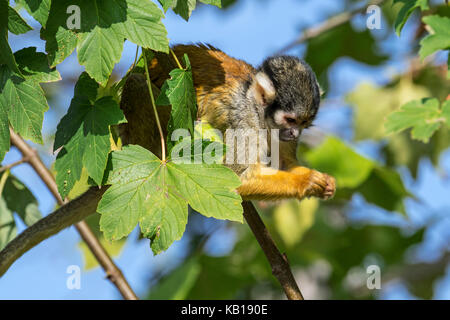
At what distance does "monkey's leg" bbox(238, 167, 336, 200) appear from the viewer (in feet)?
11.0

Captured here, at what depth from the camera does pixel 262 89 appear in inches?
131

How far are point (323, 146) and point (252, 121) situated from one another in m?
1.20

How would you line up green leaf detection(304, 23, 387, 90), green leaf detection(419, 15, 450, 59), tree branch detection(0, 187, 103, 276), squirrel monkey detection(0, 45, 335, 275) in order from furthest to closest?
1. green leaf detection(304, 23, 387, 90)
2. squirrel monkey detection(0, 45, 335, 275)
3. tree branch detection(0, 187, 103, 276)
4. green leaf detection(419, 15, 450, 59)

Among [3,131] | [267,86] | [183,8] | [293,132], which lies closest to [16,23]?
[3,131]

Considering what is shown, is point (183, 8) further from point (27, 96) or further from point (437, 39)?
point (437, 39)

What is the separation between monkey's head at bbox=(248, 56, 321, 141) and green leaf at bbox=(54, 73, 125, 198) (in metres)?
1.31

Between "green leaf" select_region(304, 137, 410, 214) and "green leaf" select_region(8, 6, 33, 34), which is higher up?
"green leaf" select_region(8, 6, 33, 34)

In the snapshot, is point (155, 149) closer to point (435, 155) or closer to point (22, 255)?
point (22, 255)

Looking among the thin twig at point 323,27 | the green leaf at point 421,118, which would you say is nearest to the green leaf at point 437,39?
the green leaf at point 421,118

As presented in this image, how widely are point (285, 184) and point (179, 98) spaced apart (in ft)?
4.98

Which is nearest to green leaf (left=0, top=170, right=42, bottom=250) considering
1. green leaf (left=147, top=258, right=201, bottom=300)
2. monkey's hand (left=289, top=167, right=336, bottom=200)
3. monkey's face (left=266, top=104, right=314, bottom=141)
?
green leaf (left=147, top=258, right=201, bottom=300)

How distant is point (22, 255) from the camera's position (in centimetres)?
305

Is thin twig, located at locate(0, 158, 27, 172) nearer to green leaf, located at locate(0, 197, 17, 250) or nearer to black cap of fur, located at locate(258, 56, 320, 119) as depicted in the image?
green leaf, located at locate(0, 197, 17, 250)
